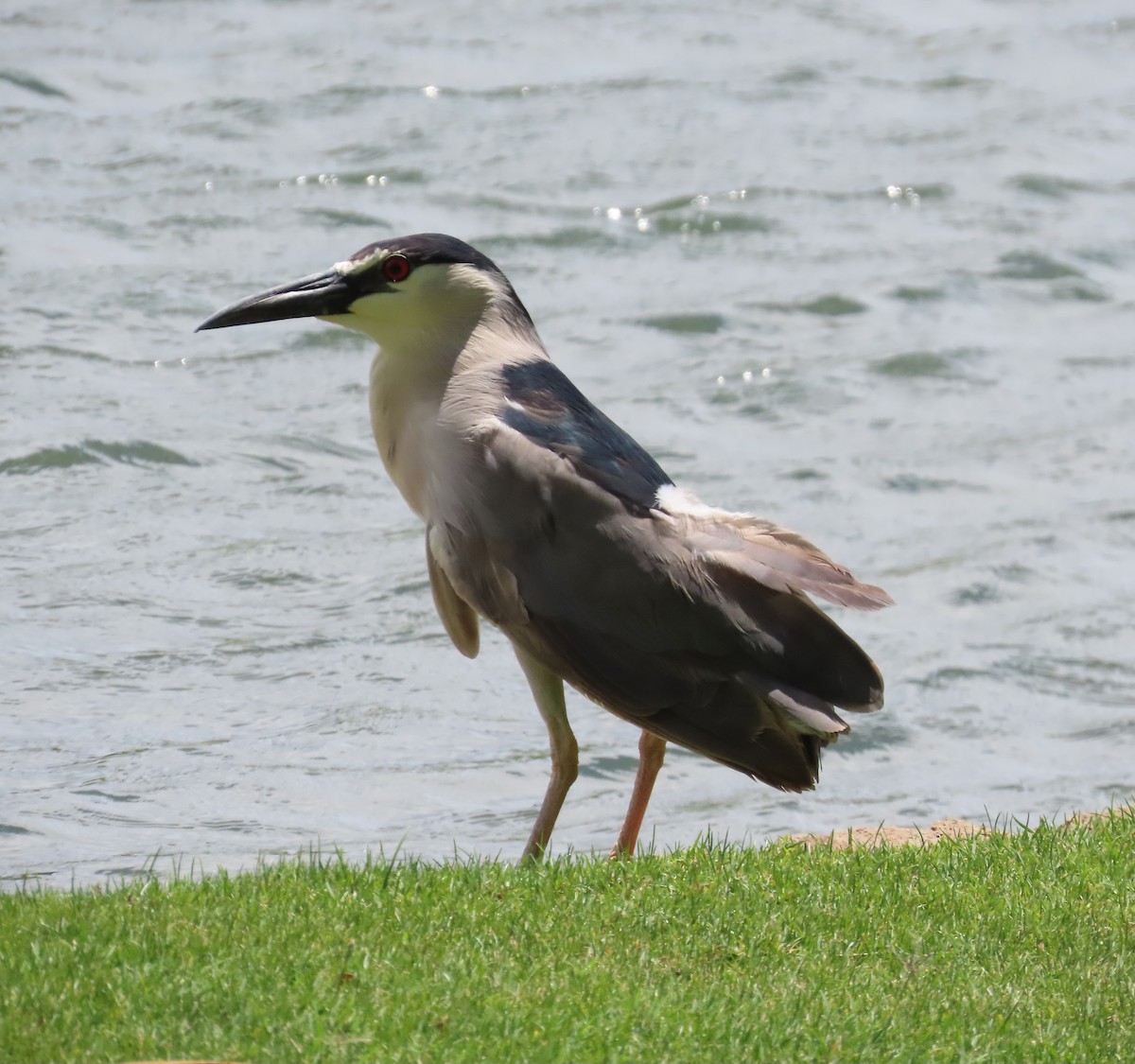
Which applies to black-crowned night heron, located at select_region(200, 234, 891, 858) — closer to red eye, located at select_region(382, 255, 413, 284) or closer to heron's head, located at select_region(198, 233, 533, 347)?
heron's head, located at select_region(198, 233, 533, 347)

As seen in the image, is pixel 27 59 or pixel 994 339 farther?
pixel 27 59

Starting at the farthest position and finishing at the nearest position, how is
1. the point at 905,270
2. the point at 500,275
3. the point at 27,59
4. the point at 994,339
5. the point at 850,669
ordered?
the point at 27,59, the point at 905,270, the point at 994,339, the point at 500,275, the point at 850,669

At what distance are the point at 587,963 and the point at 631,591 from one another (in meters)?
1.57

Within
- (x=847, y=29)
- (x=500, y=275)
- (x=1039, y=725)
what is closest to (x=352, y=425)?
(x=1039, y=725)

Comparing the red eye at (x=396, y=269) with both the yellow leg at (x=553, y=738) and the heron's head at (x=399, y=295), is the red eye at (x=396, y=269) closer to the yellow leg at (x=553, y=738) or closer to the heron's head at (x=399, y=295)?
the heron's head at (x=399, y=295)

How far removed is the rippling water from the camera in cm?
1008

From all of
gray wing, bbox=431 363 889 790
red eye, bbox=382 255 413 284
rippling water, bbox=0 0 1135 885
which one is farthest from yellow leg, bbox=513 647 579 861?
red eye, bbox=382 255 413 284

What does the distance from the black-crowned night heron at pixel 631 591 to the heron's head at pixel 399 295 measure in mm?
375

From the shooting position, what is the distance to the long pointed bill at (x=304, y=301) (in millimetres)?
6793

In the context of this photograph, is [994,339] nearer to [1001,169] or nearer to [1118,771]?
[1001,169]

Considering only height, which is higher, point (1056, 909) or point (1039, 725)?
point (1056, 909)

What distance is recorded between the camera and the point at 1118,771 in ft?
35.0

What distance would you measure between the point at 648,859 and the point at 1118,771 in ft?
17.7

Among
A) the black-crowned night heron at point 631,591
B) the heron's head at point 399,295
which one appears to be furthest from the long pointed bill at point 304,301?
the black-crowned night heron at point 631,591
